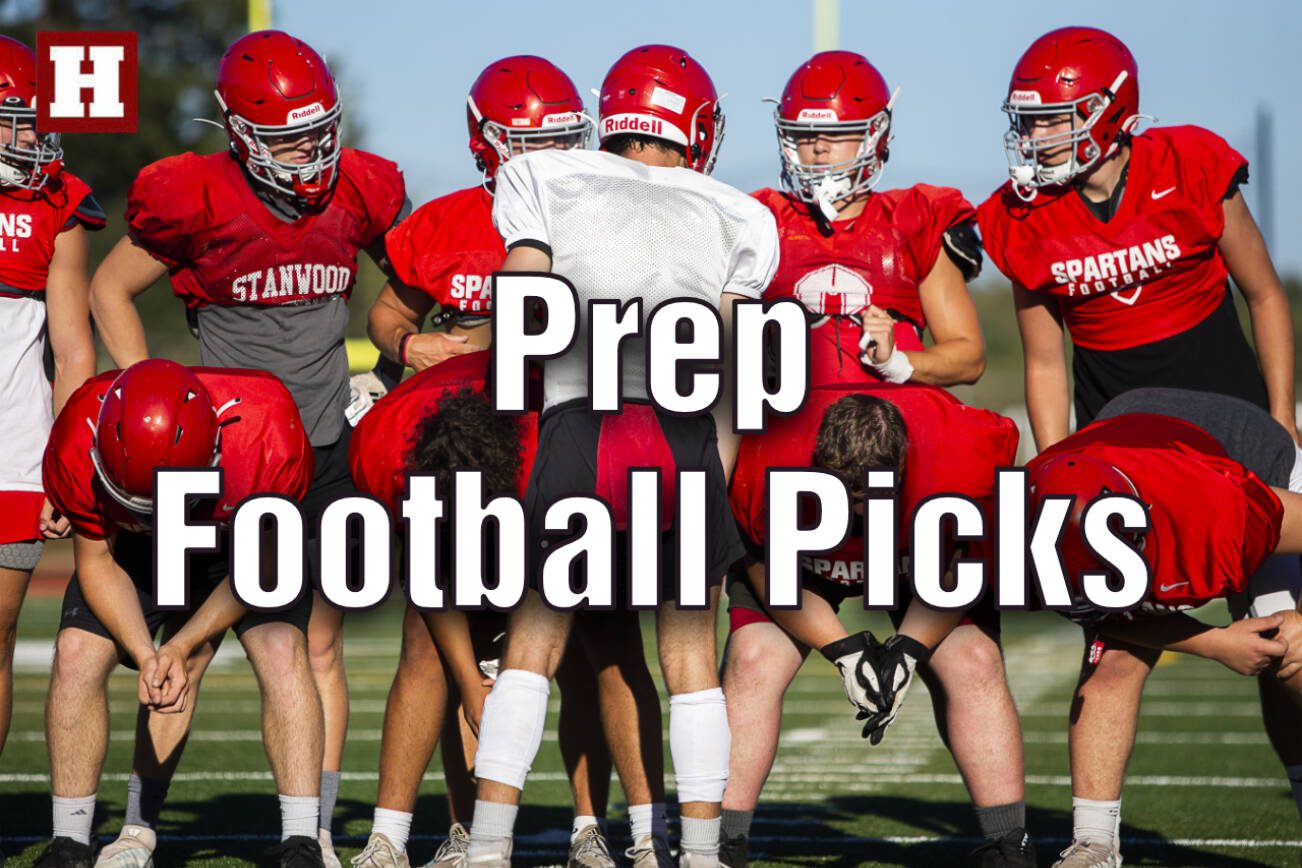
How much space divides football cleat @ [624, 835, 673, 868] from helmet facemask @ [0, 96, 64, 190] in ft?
7.87

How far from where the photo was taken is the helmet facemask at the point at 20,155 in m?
4.66

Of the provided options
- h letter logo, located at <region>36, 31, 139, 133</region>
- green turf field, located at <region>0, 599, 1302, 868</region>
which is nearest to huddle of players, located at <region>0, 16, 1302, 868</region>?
green turf field, located at <region>0, 599, 1302, 868</region>

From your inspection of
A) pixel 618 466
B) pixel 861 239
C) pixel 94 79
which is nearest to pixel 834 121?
pixel 861 239

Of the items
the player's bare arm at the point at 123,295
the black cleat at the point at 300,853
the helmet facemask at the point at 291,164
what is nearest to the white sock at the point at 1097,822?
the black cleat at the point at 300,853

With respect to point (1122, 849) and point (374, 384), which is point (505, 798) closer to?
point (374, 384)

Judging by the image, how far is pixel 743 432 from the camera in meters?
4.14

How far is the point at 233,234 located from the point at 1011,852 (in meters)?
2.45

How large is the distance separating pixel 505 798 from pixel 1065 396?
2.03 metres

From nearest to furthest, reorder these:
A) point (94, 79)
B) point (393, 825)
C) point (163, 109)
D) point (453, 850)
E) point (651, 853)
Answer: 1. point (651, 853)
2. point (393, 825)
3. point (453, 850)
4. point (94, 79)
5. point (163, 109)

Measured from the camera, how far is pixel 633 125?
160 inches

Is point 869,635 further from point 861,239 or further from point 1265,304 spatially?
point 1265,304

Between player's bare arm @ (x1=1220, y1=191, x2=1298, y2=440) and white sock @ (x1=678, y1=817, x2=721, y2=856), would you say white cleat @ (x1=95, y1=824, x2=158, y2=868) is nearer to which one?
white sock @ (x1=678, y1=817, x2=721, y2=856)

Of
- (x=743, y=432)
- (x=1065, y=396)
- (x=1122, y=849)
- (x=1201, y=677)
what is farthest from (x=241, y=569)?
(x=1201, y=677)

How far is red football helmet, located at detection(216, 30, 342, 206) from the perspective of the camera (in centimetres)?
450
